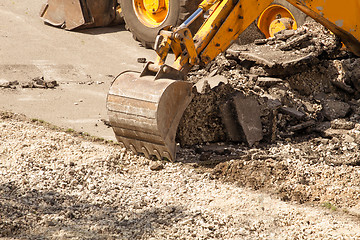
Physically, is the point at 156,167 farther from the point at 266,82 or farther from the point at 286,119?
the point at 266,82

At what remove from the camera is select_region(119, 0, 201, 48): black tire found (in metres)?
9.63

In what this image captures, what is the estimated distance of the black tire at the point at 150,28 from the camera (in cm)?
963

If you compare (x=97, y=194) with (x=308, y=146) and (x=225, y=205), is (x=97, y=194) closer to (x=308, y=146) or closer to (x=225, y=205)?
(x=225, y=205)

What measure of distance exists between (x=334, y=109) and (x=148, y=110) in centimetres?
273

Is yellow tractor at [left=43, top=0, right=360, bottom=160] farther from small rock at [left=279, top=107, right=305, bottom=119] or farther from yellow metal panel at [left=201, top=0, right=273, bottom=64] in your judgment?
small rock at [left=279, top=107, right=305, bottom=119]

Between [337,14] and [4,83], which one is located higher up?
[337,14]

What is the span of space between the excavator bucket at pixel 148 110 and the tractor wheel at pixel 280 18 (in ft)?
13.7

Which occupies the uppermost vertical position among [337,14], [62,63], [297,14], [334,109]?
[337,14]

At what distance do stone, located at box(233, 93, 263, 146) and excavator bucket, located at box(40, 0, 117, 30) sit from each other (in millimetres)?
4983

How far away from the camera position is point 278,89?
24.1 ft

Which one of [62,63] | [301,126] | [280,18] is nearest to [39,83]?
[62,63]

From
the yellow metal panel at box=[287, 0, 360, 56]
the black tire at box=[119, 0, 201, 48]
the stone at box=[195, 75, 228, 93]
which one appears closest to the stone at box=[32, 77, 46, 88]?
the black tire at box=[119, 0, 201, 48]

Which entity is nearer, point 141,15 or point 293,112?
point 293,112

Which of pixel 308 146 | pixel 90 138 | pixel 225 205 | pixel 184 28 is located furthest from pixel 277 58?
pixel 225 205
